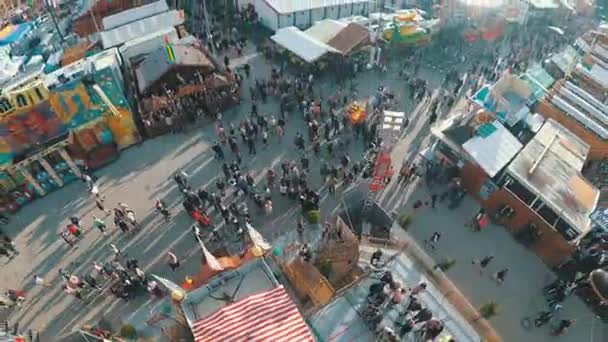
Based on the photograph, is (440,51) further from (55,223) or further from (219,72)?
(55,223)

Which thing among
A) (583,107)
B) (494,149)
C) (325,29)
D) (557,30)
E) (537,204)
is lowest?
(537,204)

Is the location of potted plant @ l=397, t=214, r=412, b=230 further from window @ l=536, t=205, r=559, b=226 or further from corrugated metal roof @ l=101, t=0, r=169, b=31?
corrugated metal roof @ l=101, t=0, r=169, b=31

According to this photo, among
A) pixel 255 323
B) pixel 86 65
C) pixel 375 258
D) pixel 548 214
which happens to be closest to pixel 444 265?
pixel 375 258

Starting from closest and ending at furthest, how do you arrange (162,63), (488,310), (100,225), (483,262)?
(488,310) → (483,262) → (100,225) → (162,63)

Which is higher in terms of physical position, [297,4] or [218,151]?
[297,4]

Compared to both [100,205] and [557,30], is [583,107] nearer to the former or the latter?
[557,30]

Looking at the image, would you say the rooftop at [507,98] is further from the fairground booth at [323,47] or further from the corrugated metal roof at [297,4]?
the corrugated metal roof at [297,4]

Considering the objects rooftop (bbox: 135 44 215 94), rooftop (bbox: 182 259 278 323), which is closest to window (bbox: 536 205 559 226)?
rooftop (bbox: 182 259 278 323)
